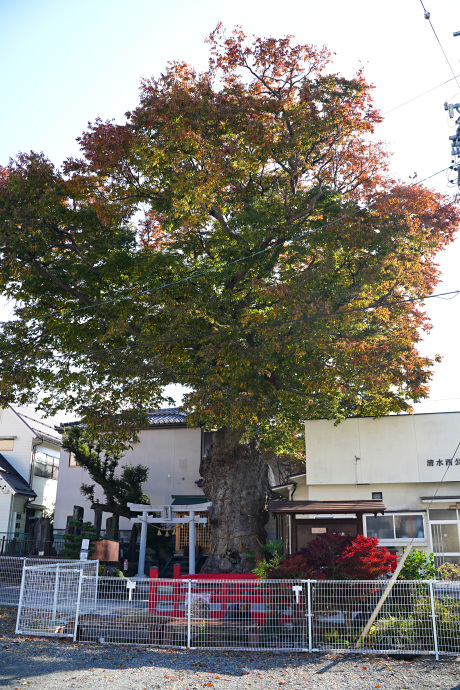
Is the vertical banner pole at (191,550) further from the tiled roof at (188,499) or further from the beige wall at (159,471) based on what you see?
the beige wall at (159,471)

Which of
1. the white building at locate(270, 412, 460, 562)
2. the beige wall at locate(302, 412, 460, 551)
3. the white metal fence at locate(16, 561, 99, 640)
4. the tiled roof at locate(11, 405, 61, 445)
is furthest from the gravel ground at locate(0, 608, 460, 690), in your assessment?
the tiled roof at locate(11, 405, 61, 445)

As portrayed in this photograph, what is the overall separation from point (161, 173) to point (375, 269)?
23.9 ft

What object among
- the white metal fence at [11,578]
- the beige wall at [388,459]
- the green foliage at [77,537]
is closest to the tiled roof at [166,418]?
the green foliage at [77,537]

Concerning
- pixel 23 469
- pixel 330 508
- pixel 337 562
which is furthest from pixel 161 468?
pixel 337 562

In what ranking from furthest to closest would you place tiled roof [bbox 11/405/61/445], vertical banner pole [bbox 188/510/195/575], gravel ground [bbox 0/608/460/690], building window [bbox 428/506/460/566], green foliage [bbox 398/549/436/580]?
tiled roof [bbox 11/405/61/445] < vertical banner pole [bbox 188/510/195/575] < building window [bbox 428/506/460/566] < green foliage [bbox 398/549/436/580] < gravel ground [bbox 0/608/460/690]

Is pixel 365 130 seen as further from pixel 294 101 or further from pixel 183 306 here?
pixel 183 306

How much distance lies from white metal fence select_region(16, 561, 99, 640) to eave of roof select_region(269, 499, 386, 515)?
5526 millimetres

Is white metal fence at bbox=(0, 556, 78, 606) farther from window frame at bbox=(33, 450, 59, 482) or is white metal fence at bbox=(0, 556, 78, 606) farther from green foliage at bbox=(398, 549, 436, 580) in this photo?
window frame at bbox=(33, 450, 59, 482)

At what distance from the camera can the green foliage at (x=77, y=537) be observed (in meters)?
21.9

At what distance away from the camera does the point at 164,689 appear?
775 centimetres

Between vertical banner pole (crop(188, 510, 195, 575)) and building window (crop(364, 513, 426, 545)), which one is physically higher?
building window (crop(364, 513, 426, 545))

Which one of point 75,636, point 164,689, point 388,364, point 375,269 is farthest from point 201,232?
point 164,689

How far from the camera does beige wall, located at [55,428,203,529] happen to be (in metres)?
29.3

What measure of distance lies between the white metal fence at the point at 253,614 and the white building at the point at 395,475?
5812 mm
